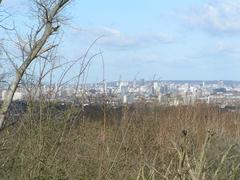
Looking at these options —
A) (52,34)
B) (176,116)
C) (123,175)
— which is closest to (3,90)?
(52,34)

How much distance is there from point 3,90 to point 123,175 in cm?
360

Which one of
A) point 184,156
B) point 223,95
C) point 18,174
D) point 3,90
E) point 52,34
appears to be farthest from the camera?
point 223,95

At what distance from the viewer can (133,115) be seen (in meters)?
11.0

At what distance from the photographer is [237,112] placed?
65.3ft

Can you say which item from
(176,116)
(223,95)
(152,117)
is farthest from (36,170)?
(223,95)

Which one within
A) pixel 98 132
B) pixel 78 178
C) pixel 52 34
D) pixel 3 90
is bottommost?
pixel 78 178

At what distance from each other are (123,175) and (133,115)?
109 inches

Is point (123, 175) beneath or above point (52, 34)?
beneath

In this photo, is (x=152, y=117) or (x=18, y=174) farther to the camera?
(x=152, y=117)

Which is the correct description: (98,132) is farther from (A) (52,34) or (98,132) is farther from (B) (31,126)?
(A) (52,34)

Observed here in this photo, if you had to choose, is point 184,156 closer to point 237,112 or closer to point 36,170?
point 36,170

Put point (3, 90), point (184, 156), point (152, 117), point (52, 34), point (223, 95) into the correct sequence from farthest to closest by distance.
Answer: point (223, 95) < point (152, 117) < point (52, 34) < point (3, 90) < point (184, 156)

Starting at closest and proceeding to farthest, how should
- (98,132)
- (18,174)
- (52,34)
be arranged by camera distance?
(18,174), (98,132), (52,34)

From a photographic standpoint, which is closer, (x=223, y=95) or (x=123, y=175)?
(x=123, y=175)
